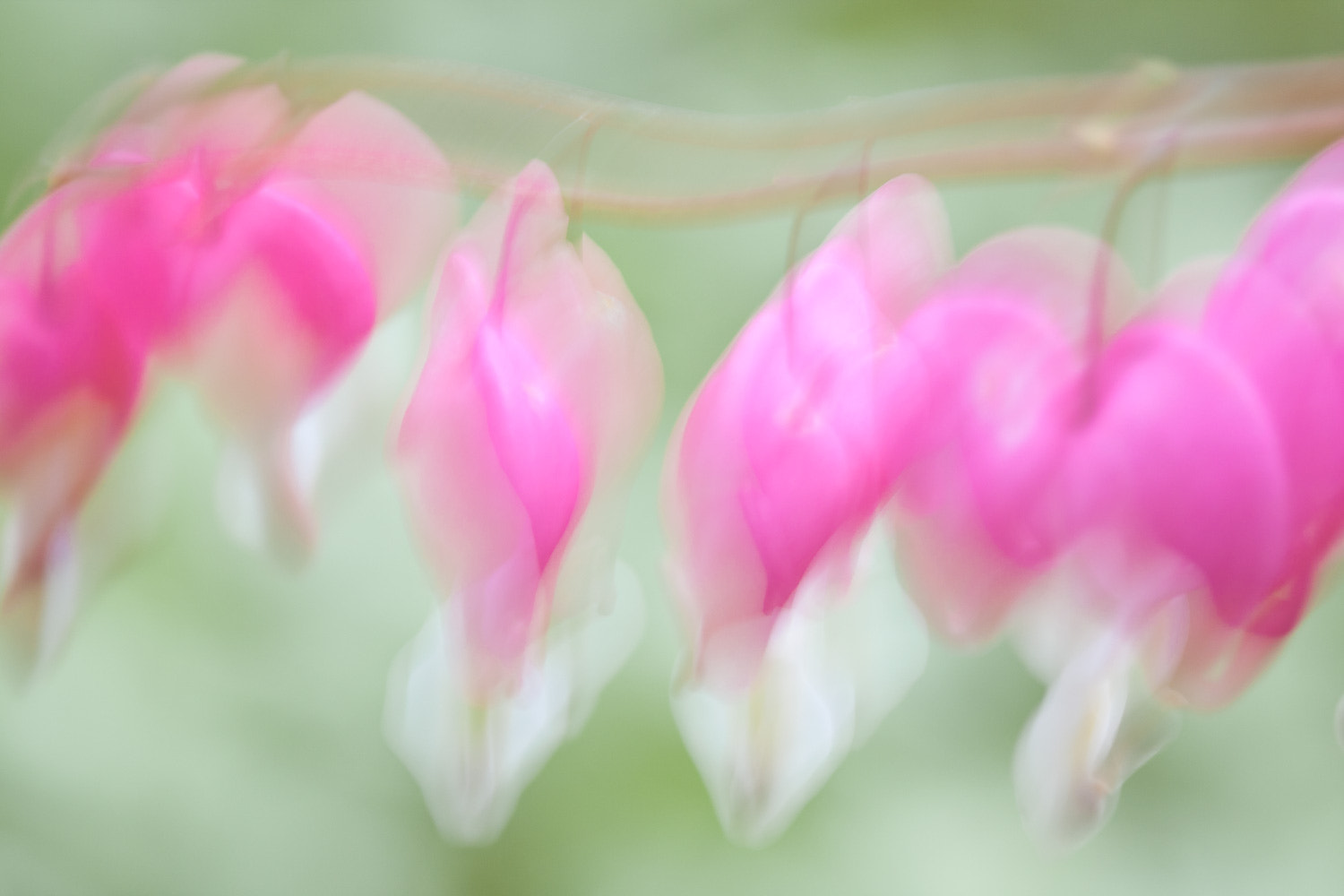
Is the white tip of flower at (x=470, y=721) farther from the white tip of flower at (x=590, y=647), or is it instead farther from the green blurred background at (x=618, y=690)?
the green blurred background at (x=618, y=690)

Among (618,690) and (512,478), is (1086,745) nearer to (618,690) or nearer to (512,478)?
(512,478)

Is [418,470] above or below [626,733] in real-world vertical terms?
above

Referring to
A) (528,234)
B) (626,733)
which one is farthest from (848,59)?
(528,234)

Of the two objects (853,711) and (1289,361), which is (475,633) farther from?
(1289,361)

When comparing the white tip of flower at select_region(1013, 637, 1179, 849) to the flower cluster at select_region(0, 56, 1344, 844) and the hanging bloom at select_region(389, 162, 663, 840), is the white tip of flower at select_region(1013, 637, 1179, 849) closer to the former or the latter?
the flower cluster at select_region(0, 56, 1344, 844)

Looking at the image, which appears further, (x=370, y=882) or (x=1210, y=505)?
(x=370, y=882)

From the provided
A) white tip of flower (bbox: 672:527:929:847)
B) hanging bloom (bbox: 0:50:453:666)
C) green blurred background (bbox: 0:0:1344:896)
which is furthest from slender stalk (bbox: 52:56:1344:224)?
green blurred background (bbox: 0:0:1344:896)

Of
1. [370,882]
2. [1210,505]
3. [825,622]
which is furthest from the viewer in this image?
[370,882]
